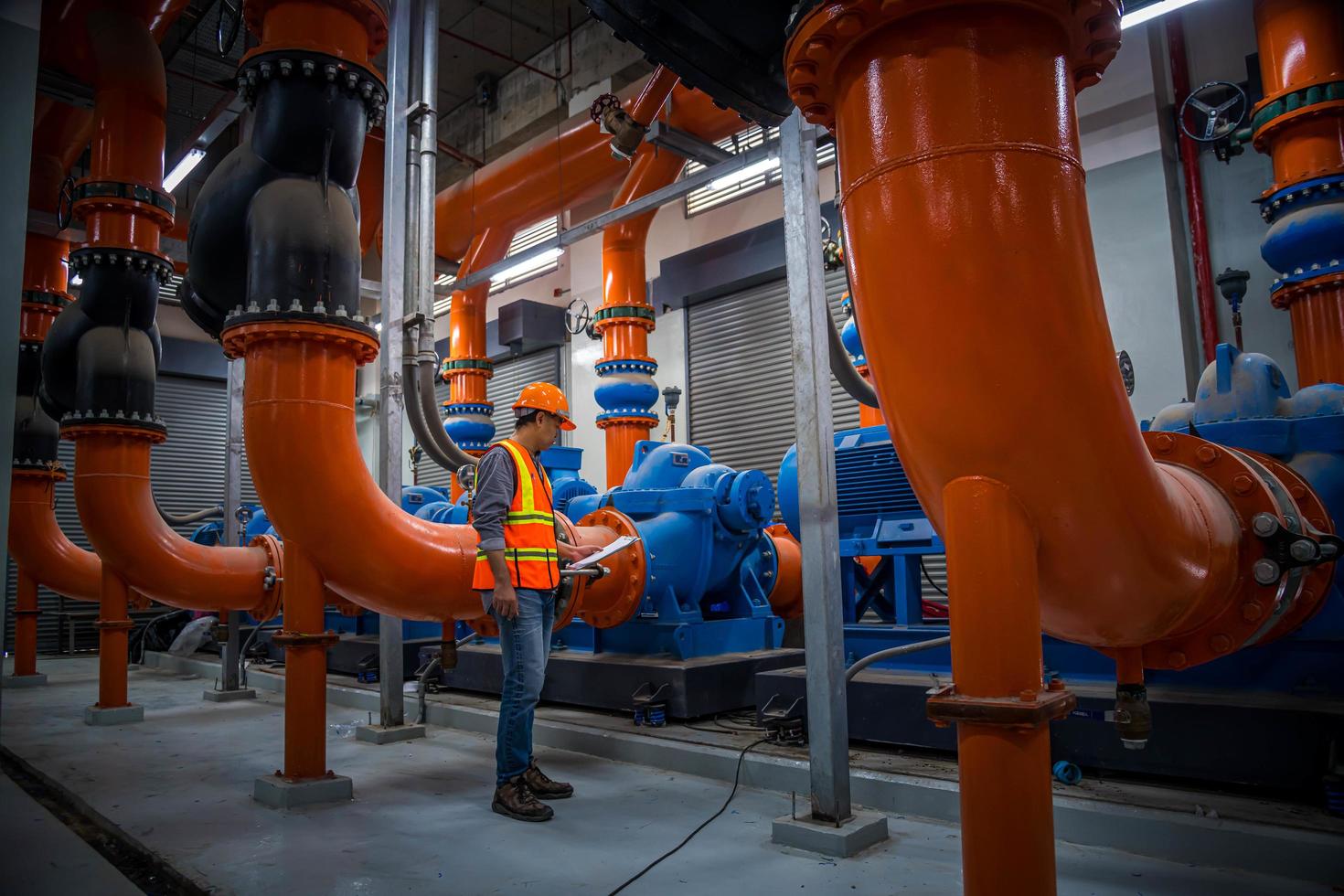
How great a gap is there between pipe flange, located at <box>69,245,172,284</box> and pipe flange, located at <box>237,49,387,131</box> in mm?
2469

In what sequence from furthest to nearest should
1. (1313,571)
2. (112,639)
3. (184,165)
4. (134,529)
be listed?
(184,165) < (112,639) < (134,529) < (1313,571)

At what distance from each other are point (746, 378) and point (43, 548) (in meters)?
6.35

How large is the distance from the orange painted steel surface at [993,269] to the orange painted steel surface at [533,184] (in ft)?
20.2

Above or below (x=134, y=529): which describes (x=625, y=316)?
above

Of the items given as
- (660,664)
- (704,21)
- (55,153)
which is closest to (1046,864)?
(704,21)

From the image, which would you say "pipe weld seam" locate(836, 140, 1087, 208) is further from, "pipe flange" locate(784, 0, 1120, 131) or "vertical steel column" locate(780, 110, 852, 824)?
"vertical steel column" locate(780, 110, 852, 824)

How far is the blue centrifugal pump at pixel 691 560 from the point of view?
15.8ft

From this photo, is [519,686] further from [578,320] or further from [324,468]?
[578,320]

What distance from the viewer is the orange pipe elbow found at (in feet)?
23.2

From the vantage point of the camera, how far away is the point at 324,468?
3.30 meters

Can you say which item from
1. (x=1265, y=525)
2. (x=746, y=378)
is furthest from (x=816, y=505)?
(x=746, y=378)

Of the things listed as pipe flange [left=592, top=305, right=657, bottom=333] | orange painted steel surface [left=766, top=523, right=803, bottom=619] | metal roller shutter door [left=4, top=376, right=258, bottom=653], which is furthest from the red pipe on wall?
metal roller shutter door [left=4, top=376, right=258, bottom=653]

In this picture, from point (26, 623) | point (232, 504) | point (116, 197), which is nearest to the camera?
point (116, 197)

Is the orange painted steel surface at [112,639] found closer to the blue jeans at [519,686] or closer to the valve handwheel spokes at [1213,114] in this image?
the blue jeans at [519,686]
